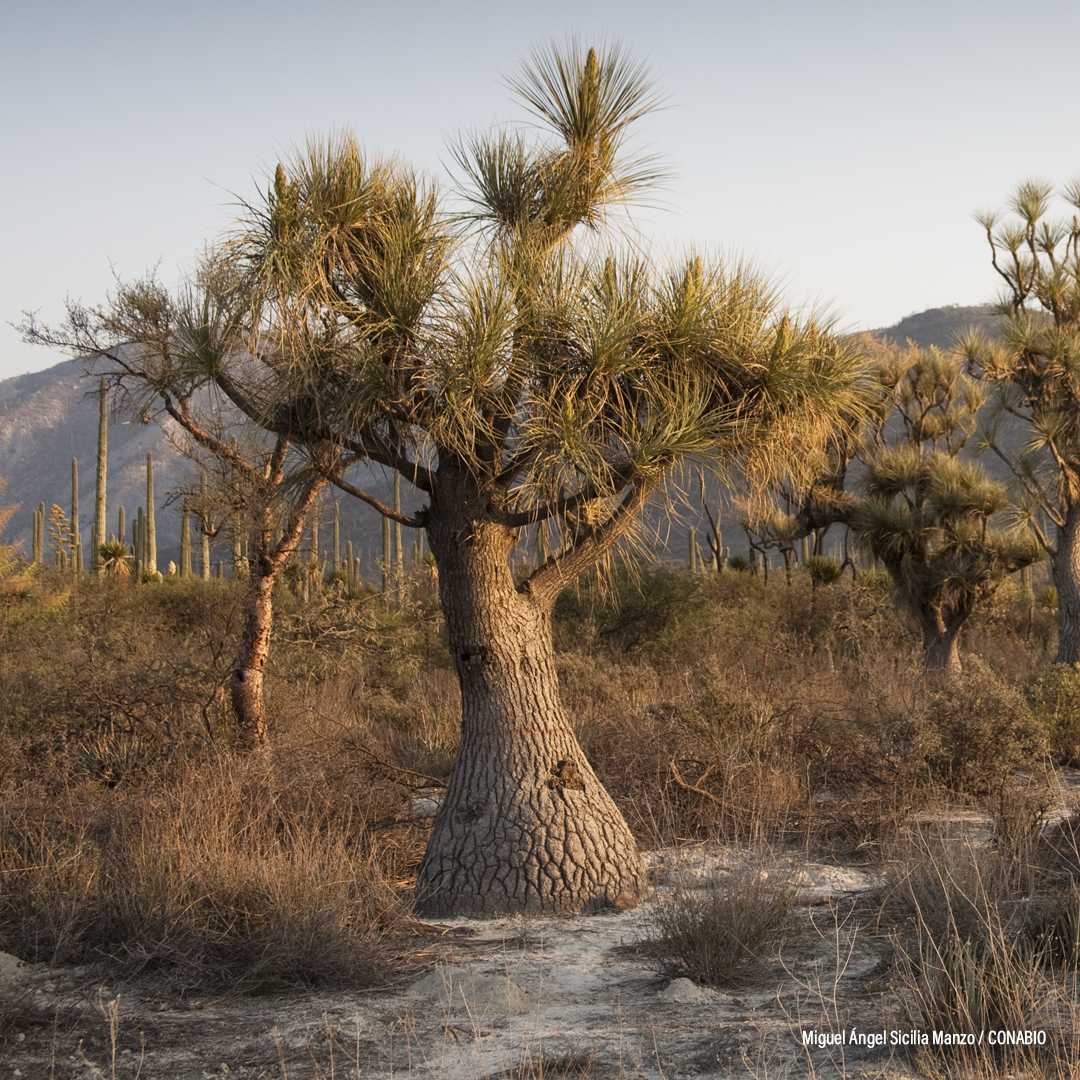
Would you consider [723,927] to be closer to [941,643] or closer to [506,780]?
[506,780]

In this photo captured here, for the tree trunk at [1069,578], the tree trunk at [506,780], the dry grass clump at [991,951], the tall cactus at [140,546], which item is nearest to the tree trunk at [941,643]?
the tree trunk at [1069,578]

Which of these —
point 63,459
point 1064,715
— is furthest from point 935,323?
point 63,459

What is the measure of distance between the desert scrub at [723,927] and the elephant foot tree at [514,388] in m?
0.91

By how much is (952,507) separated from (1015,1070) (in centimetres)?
1329

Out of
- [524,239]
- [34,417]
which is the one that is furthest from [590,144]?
[34,417]

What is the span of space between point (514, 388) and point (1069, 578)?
501 inches

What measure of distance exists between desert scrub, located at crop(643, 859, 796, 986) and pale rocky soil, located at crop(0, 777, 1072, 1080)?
0.08 metres

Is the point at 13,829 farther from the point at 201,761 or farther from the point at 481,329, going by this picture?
the point at 481,329

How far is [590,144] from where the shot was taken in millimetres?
6070

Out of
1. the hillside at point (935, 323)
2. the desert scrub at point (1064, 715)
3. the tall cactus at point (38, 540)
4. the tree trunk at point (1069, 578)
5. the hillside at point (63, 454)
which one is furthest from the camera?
the hillside at point (63, 454)

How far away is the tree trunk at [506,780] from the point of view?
5.63 meters

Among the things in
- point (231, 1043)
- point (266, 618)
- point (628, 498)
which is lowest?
point (231, 1043)

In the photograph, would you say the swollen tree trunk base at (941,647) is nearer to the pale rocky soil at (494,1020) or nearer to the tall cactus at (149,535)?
the pale rocky soil at (494,1020)

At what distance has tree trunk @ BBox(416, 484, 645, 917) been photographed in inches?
222
